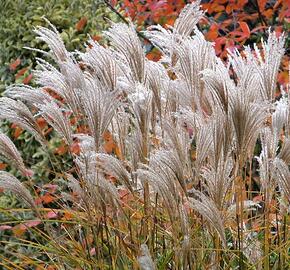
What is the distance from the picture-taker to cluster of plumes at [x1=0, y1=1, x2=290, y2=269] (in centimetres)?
249

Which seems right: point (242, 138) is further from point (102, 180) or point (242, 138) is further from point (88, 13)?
point (88, 13)

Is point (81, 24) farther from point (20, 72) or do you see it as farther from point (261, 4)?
point (261, 4)

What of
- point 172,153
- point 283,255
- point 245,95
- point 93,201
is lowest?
point 283,255

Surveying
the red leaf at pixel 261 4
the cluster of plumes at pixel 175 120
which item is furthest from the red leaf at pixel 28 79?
the cluster of plumes at pixel 175 120

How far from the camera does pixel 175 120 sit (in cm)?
298

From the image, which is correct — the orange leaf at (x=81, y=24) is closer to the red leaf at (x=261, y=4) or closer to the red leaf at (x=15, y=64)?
the red leaf at (x=15, y=64)

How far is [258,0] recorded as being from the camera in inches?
211

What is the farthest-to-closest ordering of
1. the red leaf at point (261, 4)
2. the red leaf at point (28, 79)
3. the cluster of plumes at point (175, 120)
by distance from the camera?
the red leaf at point (261, 4), the red leaf at point (28, 79), the cluster of plumes at point (175, 120)

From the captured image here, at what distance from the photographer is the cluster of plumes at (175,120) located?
2.49m

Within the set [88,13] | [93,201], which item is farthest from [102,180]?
[88,13]

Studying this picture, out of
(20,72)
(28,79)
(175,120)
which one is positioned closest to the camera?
(175,120)

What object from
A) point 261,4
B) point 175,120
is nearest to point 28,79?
point 261,4

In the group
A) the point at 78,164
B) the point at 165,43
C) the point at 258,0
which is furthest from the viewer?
the point at 258,0

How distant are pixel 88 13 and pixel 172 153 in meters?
3.08
